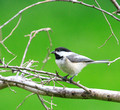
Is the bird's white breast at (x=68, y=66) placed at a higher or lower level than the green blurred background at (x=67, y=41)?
higher

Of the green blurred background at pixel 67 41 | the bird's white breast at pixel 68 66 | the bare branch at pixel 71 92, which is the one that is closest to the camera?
the bare branch at pixel 71 92

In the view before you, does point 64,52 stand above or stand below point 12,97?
above

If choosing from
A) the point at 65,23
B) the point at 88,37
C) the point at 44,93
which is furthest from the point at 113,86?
the point at 44,93

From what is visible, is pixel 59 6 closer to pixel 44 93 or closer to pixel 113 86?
pixel 113 86

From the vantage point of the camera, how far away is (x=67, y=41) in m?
5.15

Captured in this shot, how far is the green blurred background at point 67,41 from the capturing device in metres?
4.08

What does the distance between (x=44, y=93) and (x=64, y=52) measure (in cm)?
42

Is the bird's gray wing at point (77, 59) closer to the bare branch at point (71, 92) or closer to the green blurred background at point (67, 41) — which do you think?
the bare branch at point (71, 92)

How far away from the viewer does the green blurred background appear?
13.4 feet

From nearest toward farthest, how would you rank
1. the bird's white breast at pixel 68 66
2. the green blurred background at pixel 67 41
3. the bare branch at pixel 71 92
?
1. the bare branch at pixel 71 92
2. the bird's white breast at pixel 68 66
3. the green blurred background at pixel 67 41

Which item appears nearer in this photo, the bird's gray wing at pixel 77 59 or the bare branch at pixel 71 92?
the bare branch at pixel 71 92

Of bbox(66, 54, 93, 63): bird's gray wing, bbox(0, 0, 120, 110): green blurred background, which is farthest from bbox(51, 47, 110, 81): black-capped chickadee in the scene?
bbox(0, 0, 120, 110): green blurred background

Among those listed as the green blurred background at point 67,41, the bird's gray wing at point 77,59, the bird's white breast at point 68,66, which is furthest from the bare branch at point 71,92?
the green blurred background at point 67,41

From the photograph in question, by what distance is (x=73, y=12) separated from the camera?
19.6 ft
